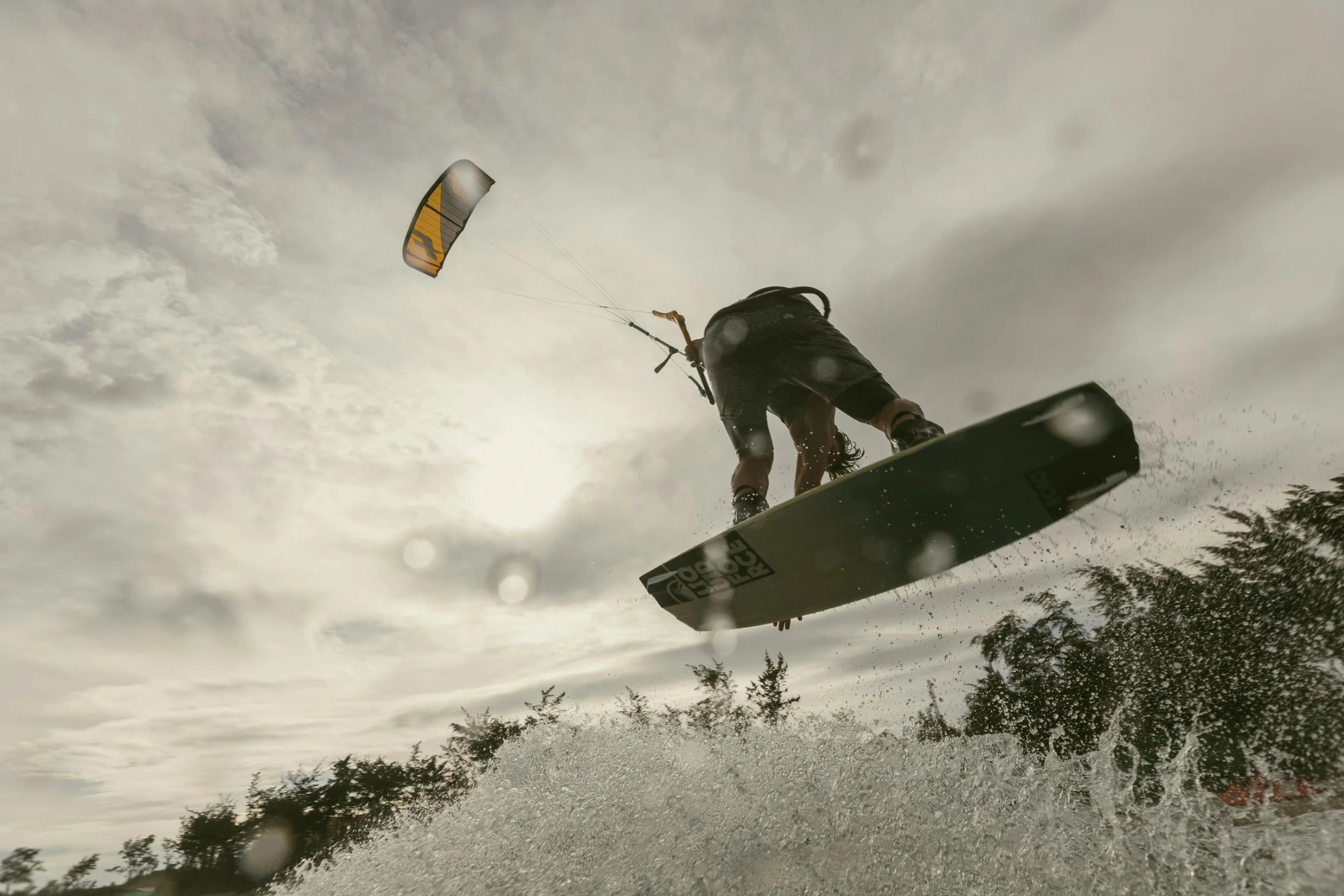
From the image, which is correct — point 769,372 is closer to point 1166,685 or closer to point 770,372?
point 770,372

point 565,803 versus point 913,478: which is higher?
point 913,478

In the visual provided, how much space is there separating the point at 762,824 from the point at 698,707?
2406 centimetres

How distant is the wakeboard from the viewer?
3.94 metres

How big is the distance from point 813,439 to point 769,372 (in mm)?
870

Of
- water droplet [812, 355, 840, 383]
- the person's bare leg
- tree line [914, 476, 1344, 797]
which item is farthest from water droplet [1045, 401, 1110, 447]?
tree line [914, 476, 1344, 797]

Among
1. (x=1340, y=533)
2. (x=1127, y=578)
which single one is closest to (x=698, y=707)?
(x=1127, y=578)

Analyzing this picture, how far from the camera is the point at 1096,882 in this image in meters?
3.24

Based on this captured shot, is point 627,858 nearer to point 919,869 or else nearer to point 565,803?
point 565,803

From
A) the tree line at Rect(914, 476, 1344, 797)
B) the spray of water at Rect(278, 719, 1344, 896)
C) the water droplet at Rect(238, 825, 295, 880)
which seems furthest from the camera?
the water droplet at Rect(238, 825, 295, 880)

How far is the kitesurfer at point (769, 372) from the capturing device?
4387 mm

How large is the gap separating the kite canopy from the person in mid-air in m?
8.51

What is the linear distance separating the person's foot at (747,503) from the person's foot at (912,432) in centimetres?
110

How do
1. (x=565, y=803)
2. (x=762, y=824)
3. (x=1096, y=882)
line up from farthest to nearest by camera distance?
(x=565, y=803), (x=762, y=824), (x=1096, y=882)

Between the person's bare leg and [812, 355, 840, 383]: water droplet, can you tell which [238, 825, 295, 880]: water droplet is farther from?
[812, 355, 840, 383]: water droplet
